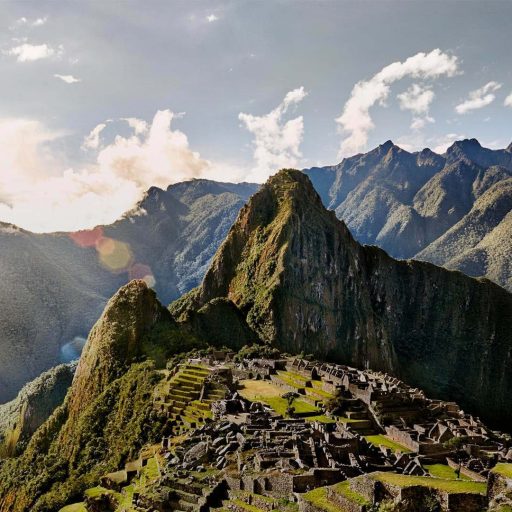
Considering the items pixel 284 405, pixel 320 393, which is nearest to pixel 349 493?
pixel 284 405

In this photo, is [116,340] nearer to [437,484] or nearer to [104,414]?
[104,414]

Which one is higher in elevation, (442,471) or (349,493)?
(349,493)

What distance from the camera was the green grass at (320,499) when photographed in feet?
58.2

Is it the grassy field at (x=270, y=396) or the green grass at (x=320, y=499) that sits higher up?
the green grass at (x=320, y=499)

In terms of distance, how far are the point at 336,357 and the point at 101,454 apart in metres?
107

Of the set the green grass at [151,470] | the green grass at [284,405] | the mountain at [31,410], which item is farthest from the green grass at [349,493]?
the mountain at [31,410]

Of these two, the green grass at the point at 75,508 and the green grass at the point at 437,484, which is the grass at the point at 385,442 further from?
the green grass at the point at 437,484

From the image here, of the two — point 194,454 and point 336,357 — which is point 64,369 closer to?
point 336,357

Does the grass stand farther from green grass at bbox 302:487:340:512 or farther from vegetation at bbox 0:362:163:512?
green grass at bbox 302:487:340:512

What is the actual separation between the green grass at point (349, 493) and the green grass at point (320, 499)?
1.46ft

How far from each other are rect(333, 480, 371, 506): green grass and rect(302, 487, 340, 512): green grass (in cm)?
44

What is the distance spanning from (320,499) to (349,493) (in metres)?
1.25

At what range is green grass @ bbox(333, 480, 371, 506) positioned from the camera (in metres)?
17.0

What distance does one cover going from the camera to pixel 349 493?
17.7 metres
